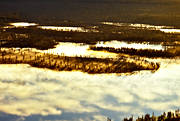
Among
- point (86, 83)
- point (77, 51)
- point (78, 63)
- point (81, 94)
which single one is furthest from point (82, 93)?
point (77, 51)

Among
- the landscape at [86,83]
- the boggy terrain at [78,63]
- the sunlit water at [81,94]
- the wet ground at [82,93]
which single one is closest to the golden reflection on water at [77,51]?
the landscape at [86,83]

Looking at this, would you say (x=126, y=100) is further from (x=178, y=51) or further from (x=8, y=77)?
(x=178, y=51)

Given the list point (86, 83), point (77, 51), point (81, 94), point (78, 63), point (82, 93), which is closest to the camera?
Answer: point (81, 94)

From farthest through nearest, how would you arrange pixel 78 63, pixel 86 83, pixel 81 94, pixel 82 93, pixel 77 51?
pixel 77 51 < pixel 78 63 < pixel 86 83 < pixel 82 93 < pixel 81 94

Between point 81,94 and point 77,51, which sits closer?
point 81,94

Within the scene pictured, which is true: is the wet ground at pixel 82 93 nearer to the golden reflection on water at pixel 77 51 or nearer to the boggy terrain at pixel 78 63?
the boggy terrain at pixel 78 63

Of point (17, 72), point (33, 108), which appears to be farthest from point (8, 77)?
point (33, 108)

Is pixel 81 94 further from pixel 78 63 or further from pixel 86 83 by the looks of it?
pixel 78 63
